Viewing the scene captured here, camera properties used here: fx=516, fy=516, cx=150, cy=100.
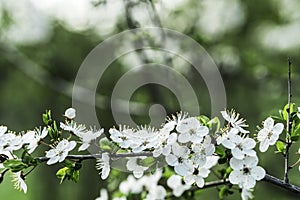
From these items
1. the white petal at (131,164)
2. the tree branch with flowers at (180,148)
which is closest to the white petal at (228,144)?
the tree branch with flowers at (180,148)

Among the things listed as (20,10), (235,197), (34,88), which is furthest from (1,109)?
(235,197)

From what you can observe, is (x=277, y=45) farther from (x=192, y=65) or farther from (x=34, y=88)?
(x=34, y=88)

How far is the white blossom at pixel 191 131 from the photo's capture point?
39.1 inches

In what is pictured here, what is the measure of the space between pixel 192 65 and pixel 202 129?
168 centimetres

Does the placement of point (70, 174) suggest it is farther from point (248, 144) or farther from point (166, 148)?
point (248, 144)

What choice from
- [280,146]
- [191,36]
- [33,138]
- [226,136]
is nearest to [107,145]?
[33,138]

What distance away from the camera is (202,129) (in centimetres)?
101

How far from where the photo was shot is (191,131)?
39.4 inches

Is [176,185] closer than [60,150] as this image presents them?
No

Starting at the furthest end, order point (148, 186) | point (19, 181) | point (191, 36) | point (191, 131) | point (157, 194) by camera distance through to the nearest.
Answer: point (191, 36) < point (148, 186) < point (157, 194) < point (19, 181) < point (191, 131)

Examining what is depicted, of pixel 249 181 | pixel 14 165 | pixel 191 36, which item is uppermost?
pixel 191 36

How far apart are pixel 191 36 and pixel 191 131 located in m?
1.51

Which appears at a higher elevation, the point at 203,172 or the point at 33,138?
the point at 33,138

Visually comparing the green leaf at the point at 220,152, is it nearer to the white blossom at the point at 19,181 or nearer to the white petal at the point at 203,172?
the white petal at the point at 203,172
